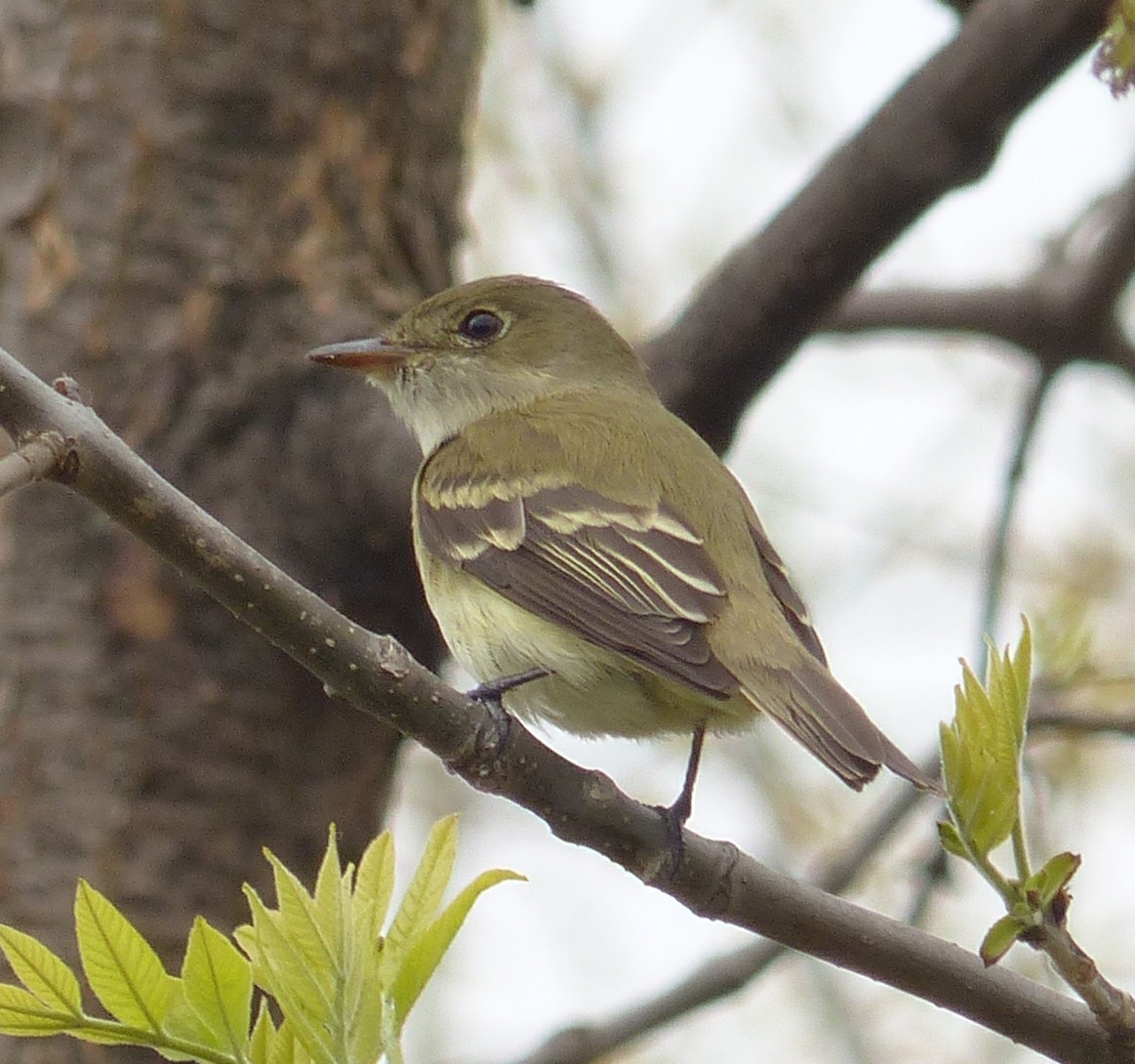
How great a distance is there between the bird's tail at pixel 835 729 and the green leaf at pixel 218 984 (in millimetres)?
971

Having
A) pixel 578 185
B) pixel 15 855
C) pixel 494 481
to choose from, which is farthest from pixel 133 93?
pixel 578 185

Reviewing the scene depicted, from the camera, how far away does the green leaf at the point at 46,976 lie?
175 centimetres

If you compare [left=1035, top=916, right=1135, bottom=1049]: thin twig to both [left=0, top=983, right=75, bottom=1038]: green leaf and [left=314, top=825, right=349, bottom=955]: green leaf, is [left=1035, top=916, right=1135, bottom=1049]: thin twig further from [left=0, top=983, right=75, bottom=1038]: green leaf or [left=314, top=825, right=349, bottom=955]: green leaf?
[left=0, top=983, right=75, bottom=1038]: green leaf

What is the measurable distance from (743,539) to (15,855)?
1.63 m

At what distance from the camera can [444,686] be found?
2203 mm

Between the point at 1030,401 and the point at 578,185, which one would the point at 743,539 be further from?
the point at 578,185

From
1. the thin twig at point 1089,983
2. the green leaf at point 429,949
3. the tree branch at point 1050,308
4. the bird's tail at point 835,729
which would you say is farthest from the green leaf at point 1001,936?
the tree branch at point 1050,308

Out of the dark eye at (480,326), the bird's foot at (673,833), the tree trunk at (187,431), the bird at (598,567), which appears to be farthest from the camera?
the dark eye at (480,326)

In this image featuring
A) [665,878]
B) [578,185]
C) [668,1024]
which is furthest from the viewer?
[578,185]

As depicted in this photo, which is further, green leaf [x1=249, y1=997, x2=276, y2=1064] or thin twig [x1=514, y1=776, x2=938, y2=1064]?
thin twig [x1=514, y1=776, x2=938, y2=1064]

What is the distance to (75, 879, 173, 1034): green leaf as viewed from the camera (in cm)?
176

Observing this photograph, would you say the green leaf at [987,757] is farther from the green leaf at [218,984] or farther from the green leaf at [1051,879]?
the green leaf at [218,984]

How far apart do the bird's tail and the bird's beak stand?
1311 millimetres

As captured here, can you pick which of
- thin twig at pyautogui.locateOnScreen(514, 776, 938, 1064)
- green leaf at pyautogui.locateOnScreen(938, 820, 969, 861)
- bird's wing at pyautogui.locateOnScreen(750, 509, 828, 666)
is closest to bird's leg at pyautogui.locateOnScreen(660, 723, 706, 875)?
bird's wing at pyautogui.locateOnScreen(750, 509, 828, 666)
